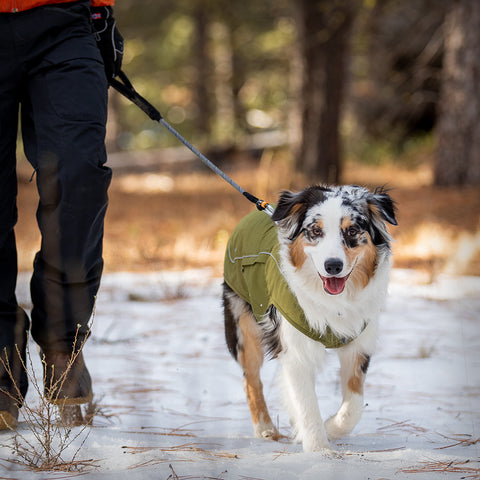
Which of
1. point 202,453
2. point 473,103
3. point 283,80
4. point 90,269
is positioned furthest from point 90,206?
point 283,80

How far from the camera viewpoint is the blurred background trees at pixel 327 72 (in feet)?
35.0

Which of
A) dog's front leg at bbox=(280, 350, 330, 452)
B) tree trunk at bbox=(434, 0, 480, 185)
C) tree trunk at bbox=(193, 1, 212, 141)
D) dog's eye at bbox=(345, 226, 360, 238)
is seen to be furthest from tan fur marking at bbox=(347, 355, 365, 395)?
tree trunk at bbox=(193, 1, 212, 141)

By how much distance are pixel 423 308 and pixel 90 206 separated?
361cm

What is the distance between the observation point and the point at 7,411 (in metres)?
3.10

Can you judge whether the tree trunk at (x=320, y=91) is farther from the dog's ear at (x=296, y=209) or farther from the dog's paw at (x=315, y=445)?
the dog's paw at (x=315, y=445)

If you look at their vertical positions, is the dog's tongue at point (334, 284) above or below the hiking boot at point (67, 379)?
above

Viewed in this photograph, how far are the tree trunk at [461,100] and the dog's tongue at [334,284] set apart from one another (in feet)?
26.9

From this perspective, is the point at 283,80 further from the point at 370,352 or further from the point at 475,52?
the point at 370,352

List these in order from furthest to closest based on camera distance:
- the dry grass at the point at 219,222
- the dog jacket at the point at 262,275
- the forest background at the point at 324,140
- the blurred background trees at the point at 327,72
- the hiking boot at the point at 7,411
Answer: the blurred background trees at the point at 327,72 → the forest background at the point at 324,140 → the dry grass at the point at 219,222 → the dog jacket at the point at 262,275 → the hiking boot at the point at 7,411

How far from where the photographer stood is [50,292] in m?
3.15

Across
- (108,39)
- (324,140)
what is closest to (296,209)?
(108,39)

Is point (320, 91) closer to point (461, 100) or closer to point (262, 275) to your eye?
point (461, 100)

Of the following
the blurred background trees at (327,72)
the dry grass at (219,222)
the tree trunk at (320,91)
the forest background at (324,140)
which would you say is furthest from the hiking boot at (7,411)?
the tree trunk at (320,91)

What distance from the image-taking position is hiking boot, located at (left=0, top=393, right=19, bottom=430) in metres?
3.08
